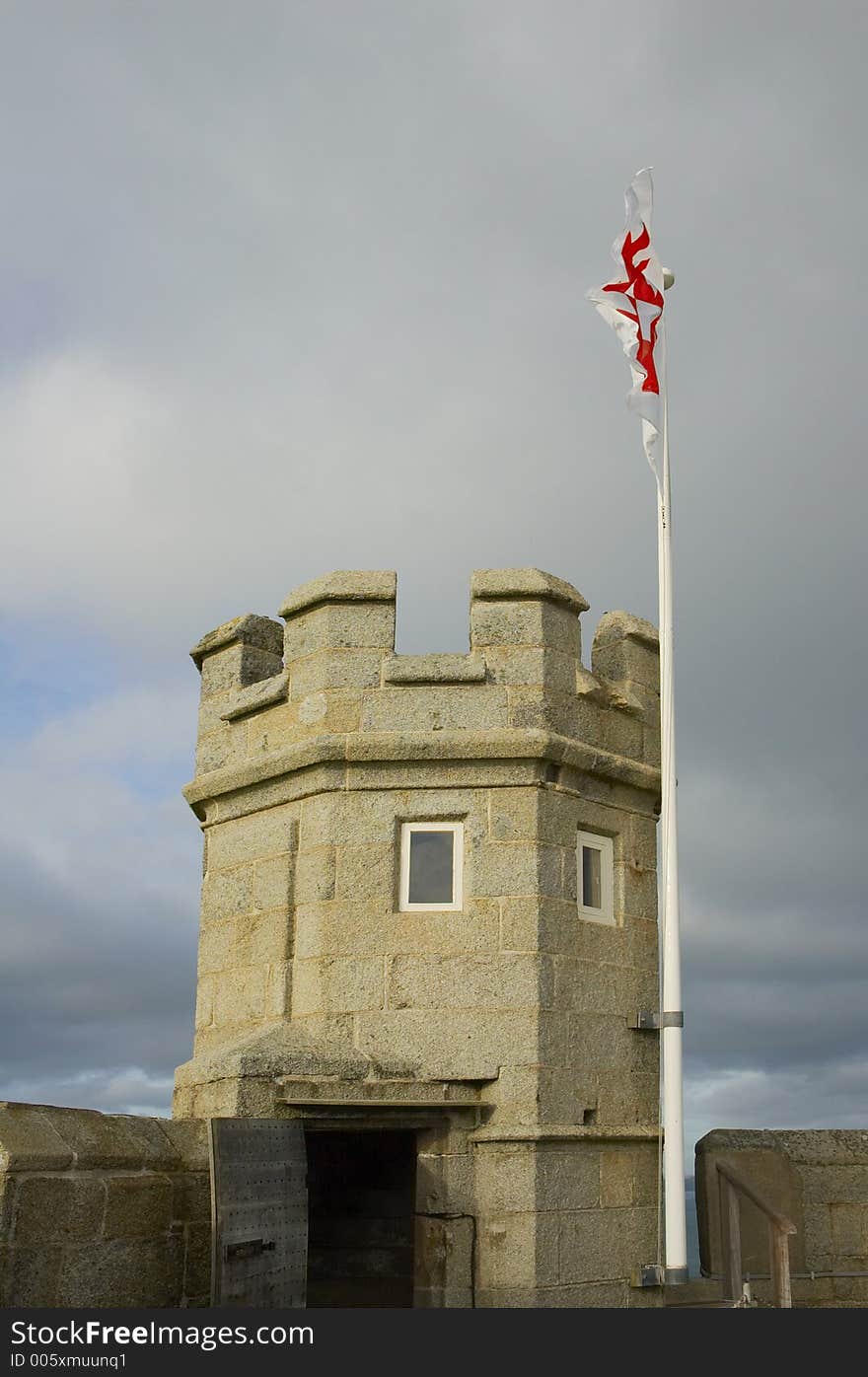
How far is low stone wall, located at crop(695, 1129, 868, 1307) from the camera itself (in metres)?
9.62

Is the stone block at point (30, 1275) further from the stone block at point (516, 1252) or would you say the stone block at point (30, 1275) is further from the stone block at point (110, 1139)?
the stone block at point (516, 1252)

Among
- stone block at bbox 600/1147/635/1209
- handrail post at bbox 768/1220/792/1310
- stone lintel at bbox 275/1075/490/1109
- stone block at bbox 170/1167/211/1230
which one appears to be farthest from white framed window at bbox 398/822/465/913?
handrail post at bbox 768/1220/792/1310

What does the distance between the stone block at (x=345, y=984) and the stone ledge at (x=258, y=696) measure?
Answer: 6.41ft

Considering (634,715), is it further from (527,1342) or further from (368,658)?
(527,1342)

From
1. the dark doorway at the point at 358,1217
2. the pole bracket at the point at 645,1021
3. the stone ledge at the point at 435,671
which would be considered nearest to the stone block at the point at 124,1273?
the dark doorway at the point at 358,1217

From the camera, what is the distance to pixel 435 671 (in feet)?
30.3

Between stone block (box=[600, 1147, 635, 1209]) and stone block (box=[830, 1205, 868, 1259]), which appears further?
stone block (box=[830, 1205, 868, 1259])

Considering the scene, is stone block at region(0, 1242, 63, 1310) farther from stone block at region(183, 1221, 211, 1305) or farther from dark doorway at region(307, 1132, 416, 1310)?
dark doorway at region(307, 1132, 416, 1310)

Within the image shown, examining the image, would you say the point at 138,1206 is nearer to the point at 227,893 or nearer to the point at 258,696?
the point at 227,893

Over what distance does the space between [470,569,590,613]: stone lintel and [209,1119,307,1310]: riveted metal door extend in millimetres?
3758

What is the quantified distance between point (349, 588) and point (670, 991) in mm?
3497

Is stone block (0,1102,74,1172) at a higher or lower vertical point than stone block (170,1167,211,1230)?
higher

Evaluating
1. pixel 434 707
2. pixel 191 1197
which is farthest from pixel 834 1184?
pixel 191 1197

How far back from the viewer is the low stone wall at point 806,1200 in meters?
9.62
